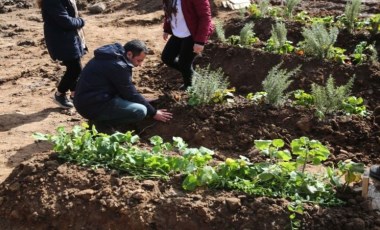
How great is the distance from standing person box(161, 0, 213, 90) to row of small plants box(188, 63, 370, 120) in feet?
1.12

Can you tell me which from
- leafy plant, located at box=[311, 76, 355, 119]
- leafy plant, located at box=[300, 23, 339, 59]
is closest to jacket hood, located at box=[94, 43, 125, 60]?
leafy plant, located at box=[311, 76, 355, 119]

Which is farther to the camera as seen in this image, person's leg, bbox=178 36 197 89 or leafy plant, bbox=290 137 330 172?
person's leg, bbox=178 36 197 89

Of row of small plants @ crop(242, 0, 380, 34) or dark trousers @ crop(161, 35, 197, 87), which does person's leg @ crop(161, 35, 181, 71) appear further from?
row of small plants @ crop(242, 0, 380, 34)

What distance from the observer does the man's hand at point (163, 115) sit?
17.4 ft

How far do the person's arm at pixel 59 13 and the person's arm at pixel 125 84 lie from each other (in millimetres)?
1071

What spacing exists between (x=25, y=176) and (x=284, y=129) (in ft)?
8.43

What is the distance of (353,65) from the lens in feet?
21.6

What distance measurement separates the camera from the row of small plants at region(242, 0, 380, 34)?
24.5 ft

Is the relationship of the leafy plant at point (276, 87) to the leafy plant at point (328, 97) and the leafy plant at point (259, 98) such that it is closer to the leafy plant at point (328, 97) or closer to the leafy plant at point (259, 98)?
the leafy plant at point (259, 98)

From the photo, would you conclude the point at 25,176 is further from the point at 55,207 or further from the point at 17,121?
the point at 17,121

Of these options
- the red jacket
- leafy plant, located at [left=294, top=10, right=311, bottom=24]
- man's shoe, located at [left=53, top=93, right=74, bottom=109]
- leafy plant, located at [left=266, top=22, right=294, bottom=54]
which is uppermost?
the red jacket

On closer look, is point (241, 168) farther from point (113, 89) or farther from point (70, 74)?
point (70, 74)

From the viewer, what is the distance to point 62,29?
5809 mm

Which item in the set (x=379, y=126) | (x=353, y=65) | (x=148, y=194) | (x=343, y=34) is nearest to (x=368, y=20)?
(x=343, y=34)
